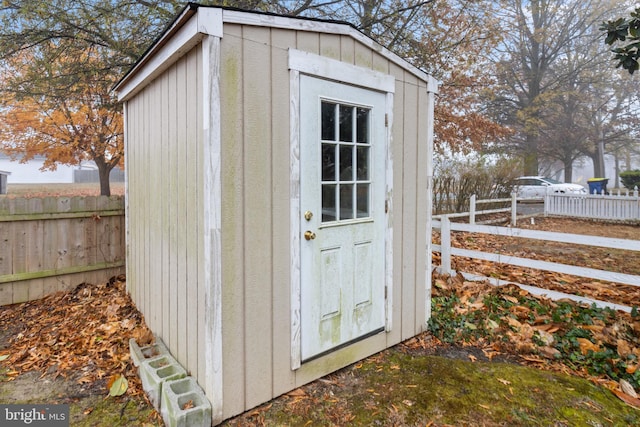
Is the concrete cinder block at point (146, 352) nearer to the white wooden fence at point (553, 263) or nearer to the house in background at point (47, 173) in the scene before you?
the white wooden fence at point (553, 263)

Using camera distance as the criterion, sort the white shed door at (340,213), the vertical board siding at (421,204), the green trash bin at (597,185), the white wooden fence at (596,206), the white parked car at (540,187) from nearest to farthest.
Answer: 1. the white shed door at (340,213)
2. the vertical board siding at (421,204)
3. the white wooden fence at (596,206)
4. the green trash bin at (597,185)
5. the white parked car at (540,187)

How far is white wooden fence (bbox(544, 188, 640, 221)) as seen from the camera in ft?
35.3

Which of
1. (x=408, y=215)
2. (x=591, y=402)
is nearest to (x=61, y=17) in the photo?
(x=408, y=215)

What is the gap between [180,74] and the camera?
99.6 inches

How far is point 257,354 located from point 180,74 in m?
1.95

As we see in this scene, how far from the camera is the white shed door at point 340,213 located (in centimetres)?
252

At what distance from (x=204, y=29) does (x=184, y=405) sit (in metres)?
2.12

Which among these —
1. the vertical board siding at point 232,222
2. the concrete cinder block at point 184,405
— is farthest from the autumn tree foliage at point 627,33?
the concrete cinder block at point 184,405

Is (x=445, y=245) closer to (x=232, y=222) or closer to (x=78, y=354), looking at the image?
(x=232, y=222)

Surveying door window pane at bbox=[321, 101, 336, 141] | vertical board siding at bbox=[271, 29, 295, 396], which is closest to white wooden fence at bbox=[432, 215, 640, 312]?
door window pane at bbox=[321, 101, 336, 141]

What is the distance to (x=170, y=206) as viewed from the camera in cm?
278

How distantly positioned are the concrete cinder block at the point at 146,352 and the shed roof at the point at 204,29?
212 cm

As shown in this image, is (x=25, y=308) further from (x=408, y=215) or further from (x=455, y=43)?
(x=455, y=43)

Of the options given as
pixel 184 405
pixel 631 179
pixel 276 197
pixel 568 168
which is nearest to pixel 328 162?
pixel 276 197
